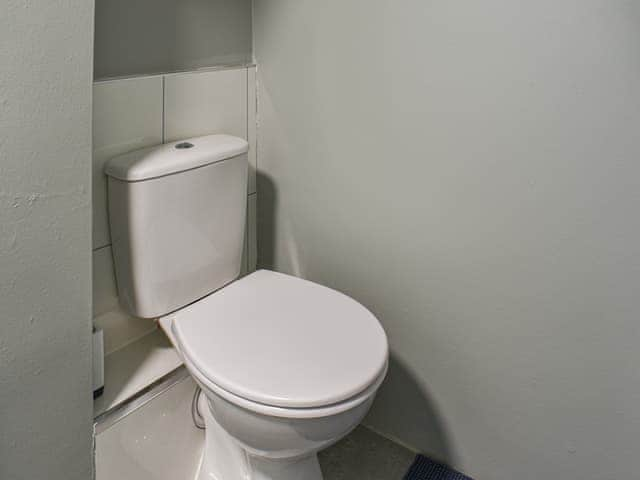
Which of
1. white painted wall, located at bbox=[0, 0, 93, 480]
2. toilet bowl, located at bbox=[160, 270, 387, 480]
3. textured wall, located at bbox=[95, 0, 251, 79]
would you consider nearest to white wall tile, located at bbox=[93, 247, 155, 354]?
toilet bowl, located at bbox=[160, 270, 387, 480]

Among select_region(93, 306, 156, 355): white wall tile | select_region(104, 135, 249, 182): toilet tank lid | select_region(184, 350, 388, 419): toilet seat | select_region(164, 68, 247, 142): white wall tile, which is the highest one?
select_region(164, 68, 247, 142): white wall tile

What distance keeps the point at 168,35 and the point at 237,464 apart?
0.98 metres

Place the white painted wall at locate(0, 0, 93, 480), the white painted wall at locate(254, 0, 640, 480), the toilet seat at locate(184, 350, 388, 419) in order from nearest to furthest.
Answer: the white painted wall at locate(0, 0, 93, 480) → the toilet seat at locate(184, 350, 388, 419) → the white painted wall at locate(254, 0, 640, 480)

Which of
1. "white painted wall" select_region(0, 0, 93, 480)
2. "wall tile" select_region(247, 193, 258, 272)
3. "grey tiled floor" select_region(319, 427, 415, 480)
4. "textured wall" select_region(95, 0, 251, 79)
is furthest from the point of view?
"wall tile" select_region(247, 193, 258, 272)

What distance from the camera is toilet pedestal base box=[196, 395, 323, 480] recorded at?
1.15 metres

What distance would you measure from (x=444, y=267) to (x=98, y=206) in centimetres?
77

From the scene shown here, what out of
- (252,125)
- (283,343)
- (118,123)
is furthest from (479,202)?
(118,123)

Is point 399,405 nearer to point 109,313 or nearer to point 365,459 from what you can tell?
point 365,459

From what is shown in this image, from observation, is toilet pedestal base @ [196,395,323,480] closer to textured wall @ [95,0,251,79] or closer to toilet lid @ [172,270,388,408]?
toilet lid @ [172,270,388,408]

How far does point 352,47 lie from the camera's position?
1229mm

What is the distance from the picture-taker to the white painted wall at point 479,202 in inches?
39.7

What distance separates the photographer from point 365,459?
1.41 m

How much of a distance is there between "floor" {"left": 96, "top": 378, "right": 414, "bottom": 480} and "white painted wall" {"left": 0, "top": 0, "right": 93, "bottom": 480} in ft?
0.49

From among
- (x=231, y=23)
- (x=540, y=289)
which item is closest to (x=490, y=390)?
(x=540, y=289)
